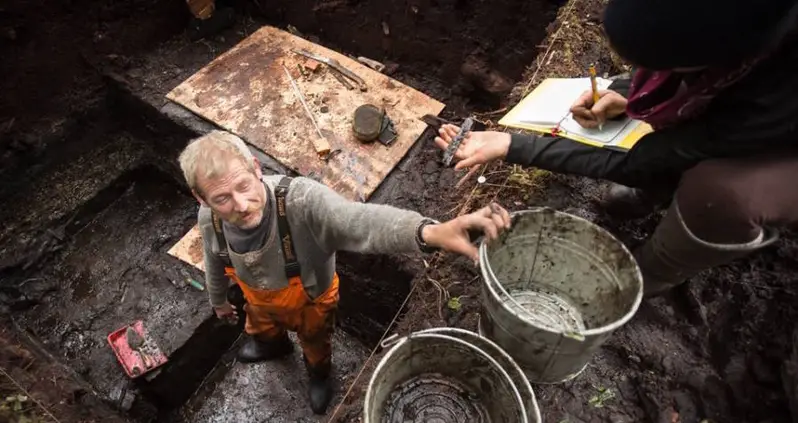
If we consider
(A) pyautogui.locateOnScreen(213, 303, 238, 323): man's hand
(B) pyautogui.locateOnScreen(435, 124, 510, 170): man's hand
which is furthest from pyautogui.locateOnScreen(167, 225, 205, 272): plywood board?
(B) pyautogui.locateOnScreen(435, 124, 510, 170): man's hand

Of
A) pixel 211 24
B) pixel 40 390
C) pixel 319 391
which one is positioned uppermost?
pixel 211 24

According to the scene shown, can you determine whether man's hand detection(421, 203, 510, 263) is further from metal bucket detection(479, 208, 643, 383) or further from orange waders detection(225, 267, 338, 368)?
orange waders detection(225, 267, 338, 368)

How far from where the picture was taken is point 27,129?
4.02 metres

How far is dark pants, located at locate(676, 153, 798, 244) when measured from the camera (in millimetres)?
1712

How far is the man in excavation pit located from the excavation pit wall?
902 millimetres

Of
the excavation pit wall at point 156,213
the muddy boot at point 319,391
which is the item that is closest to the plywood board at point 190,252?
the excavation pit wall at point 156,213

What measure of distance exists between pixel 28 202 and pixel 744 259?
495cm

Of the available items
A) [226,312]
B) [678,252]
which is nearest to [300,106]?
[226,312]

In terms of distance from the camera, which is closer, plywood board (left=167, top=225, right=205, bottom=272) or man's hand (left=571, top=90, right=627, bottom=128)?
man's hand (left=571, top=90, right=627, bottom=128)

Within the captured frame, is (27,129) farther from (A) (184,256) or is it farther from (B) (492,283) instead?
(B) (492,283)

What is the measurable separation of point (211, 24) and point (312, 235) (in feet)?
10.00

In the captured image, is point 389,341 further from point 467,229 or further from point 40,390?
point 40,390

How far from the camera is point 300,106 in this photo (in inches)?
159

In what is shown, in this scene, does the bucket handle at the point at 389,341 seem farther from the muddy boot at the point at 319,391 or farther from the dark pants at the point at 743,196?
the muddy boot at the point at 319,391
